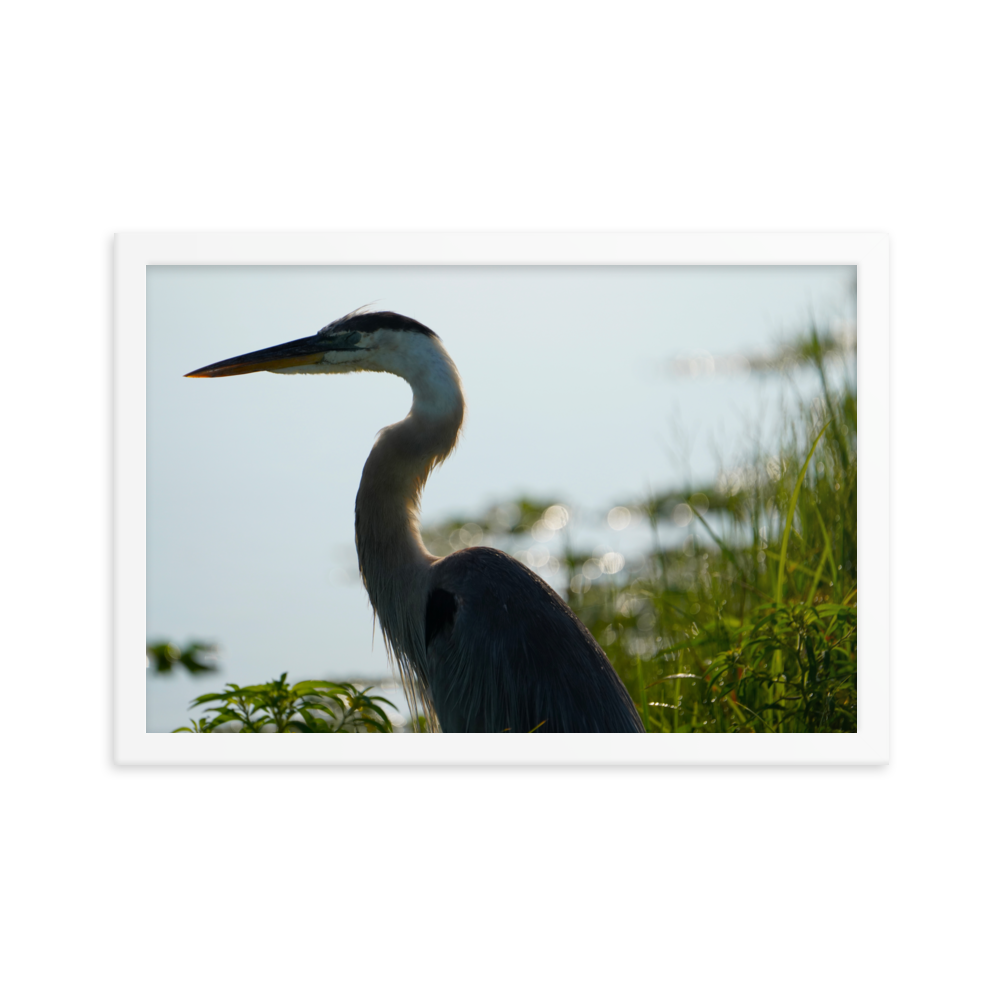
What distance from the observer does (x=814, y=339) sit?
13.4 feet

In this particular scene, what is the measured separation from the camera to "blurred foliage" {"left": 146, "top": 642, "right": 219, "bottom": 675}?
12.8ft

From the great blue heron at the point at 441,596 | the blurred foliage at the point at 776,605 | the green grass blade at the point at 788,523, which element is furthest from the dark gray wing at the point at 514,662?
the green grass blade at the point at 788,523

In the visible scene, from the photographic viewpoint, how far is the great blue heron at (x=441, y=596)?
10.7ft

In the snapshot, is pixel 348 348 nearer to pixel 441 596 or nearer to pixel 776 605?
pixel 441 596

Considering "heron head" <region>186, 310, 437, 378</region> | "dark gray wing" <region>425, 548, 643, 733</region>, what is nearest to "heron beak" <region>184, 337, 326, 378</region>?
"heron head" <region>186, 310, 437, 378</region>

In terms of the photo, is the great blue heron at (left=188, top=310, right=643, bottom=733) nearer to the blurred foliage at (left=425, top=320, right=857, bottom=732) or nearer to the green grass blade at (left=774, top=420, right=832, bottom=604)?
the blurred foliage at (left=425, top=320, right=857, bottom=732)

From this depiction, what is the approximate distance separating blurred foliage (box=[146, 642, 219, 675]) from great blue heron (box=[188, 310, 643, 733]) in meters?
0.79

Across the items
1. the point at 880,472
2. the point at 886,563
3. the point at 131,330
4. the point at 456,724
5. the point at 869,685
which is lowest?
the point at 456,724

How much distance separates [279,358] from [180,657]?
1.27 metres

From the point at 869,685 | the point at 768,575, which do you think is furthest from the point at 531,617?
the point at 768,575

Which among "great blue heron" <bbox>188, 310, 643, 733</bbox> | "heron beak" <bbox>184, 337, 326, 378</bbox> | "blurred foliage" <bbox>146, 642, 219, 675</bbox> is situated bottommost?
"blurred foliage" <bbox>146, 642, 219, 675</bbox>

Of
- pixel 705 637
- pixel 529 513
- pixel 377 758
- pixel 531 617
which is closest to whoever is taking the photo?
pixel 377 758
